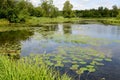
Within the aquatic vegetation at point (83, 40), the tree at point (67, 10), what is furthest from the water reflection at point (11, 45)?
the tree at point (67, 10)

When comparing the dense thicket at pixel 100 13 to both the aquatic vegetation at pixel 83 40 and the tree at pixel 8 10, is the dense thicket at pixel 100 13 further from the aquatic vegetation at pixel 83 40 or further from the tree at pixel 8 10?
the aquatic vegetation at pixel 83 40

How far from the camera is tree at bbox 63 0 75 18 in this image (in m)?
81.5

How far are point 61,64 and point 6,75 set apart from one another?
16.1 feet

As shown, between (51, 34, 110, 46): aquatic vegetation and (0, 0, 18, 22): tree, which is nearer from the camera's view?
(51, 34, 110, 46): aquatic vegetation

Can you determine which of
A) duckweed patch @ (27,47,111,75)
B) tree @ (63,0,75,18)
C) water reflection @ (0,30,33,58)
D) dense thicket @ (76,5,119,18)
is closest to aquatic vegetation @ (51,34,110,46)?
water reflection @ (0,30,33,58)

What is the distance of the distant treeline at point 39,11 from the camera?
1604 inches

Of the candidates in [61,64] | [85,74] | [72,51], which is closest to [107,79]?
[85,74]

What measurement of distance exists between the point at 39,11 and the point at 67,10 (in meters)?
25.0

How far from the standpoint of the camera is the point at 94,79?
829cm

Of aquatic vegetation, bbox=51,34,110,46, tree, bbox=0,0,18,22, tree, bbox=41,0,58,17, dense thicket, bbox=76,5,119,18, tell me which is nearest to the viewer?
aquatic vegetation, bbox=51,34,110,46

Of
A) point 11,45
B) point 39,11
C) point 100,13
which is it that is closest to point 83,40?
point 11,45

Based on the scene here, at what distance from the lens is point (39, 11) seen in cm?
5916

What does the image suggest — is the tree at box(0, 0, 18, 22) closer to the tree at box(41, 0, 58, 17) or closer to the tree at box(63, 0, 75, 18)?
the tree at box(41, 0, 58, 17)

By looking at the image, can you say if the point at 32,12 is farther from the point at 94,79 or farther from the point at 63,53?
the point at 94,79
